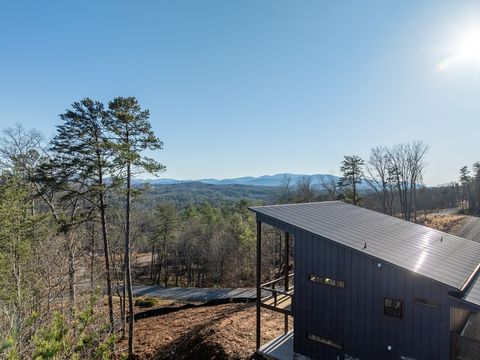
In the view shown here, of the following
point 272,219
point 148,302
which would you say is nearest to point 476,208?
point 148,302

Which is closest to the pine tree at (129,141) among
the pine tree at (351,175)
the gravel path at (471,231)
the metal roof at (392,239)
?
the metal roof at (392,239)

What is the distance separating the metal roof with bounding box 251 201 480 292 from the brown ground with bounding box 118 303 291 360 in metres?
4.71

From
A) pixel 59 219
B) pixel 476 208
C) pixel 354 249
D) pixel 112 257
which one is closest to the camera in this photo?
pixel 354 249

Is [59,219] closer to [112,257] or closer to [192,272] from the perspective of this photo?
[112,257]

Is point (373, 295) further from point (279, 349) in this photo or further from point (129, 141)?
point (129, 141)

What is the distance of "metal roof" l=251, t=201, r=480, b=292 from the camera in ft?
24.8

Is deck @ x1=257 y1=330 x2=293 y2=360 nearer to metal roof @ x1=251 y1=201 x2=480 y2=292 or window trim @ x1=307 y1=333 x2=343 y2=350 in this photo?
window trim @ x1=307 y1=333 x2=343 y2=350

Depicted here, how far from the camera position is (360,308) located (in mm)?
7996

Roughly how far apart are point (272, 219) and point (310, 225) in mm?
1144

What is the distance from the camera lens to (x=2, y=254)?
12398 millimetres

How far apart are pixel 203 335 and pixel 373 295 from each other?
6.84 m

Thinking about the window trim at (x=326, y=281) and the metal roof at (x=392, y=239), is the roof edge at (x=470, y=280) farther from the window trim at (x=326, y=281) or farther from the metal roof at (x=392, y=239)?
the window trim at (x=326, y=281)

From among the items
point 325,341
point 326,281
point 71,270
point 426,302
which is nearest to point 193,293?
point 71,270

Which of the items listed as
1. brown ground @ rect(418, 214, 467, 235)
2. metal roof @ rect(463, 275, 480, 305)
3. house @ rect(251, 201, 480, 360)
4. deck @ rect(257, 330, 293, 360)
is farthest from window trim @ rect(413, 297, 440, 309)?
brown ground @ rect(418, 214, 467, 235)
